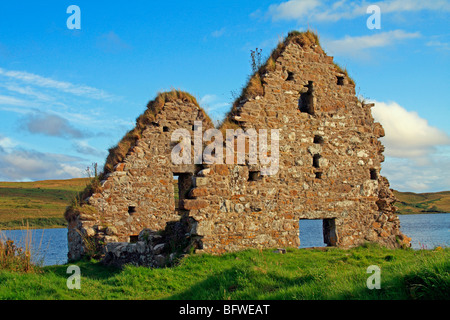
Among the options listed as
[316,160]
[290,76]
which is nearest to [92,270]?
[316,160]

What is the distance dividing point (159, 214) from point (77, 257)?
3.28m

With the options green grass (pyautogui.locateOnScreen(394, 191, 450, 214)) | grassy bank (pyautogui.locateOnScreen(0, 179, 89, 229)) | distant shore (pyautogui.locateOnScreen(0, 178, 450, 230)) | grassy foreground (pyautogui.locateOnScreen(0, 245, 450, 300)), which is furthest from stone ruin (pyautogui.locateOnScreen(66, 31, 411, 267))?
green grass (pyautogui.locateOnScreen(394, 191, 450, 214))

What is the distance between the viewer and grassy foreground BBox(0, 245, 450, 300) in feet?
18.1

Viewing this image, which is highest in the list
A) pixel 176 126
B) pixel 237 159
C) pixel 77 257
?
pixel 176 126

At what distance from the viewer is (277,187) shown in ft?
37.9

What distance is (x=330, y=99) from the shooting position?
12.8 m

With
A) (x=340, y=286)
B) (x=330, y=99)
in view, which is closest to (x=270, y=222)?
(x=330, y=99)

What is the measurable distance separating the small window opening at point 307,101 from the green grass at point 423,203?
220 ft

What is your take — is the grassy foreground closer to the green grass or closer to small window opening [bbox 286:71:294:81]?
small window opening [bbox 286:71:294:81]

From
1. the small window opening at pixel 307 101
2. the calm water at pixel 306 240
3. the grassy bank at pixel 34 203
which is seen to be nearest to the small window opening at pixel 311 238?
the calm water at pixel 306 240

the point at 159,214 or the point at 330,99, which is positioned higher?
the point at 330,99

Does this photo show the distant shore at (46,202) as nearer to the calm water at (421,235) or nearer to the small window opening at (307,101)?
the calm water at (421,235)

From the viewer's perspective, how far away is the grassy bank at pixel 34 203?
1984 inches
